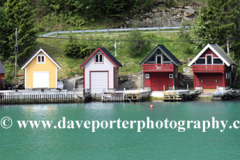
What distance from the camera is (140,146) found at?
2758cm

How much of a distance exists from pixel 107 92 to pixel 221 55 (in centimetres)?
1732

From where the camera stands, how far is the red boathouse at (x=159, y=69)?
55.3 meters

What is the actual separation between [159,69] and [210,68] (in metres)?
7.23

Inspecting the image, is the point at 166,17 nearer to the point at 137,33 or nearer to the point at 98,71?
the point at 137,33

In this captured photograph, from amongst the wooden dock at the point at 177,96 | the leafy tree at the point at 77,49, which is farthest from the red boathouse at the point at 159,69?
the leafy tree at the point at 77,49

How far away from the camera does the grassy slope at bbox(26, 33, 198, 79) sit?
65.2 meters

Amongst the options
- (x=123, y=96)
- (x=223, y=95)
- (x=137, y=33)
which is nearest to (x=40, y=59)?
(x=123, y=96)

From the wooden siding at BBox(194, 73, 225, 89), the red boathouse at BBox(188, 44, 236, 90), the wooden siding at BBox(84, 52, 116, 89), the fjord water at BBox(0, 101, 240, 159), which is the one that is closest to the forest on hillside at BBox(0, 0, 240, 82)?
the red boathouse at BBox(188, 44, 236, 90)

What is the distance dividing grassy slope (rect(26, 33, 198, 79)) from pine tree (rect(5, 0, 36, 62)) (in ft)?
15.5

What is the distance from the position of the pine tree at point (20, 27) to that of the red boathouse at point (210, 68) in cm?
2998

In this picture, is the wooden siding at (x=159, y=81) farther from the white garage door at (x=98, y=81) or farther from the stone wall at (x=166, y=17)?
the stone wall at (x=166, y=17)

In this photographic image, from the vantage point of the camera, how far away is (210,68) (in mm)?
54125

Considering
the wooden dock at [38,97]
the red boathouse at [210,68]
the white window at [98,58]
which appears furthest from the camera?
the white window at [98,58]

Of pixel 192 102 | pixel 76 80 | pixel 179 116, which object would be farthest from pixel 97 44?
pixel 179 116
